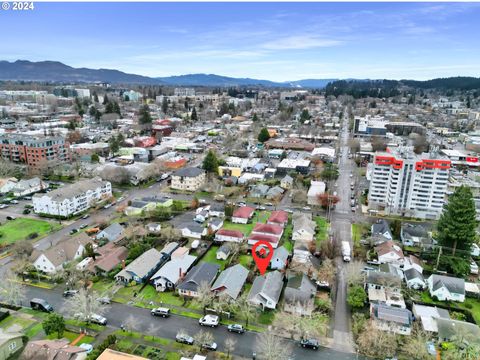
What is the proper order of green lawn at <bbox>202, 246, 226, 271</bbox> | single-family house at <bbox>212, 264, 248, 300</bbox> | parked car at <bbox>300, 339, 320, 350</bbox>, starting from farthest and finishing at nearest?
green lawn at <bbox>202, 246, 226, 271</bbox>, single-family house at <bbox>212, 264, 248, 300</bbox>, parked car at <bbox>300, 339, 320, 350</bbox>

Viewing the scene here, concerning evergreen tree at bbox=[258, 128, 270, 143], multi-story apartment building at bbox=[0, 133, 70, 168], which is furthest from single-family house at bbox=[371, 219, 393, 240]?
multi-story apartment building at bbox=[0, 133, 70, 168]

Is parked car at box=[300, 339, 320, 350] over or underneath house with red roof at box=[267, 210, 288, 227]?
underneath

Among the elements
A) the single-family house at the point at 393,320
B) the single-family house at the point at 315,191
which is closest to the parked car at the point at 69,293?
the single-family house at the point at 393,320

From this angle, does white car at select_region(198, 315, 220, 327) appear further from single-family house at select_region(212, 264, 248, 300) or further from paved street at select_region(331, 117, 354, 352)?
paved street at select_region(331, 117, 354, 352)

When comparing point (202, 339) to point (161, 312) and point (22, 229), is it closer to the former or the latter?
point (161, 312)

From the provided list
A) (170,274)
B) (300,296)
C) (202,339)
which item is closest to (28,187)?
(170,274)

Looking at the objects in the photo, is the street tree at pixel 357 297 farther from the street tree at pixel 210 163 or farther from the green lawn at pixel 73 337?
the street tree at pixel 210 163
